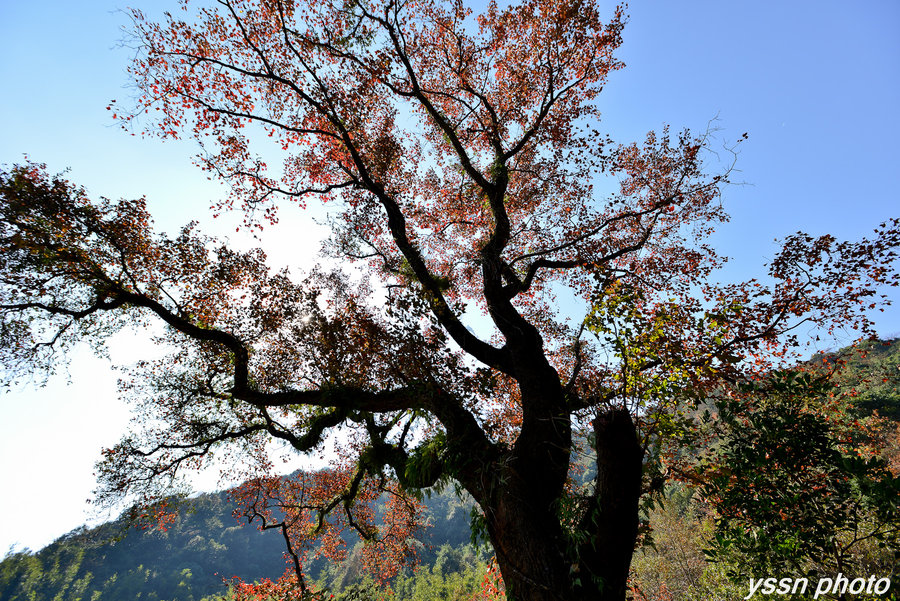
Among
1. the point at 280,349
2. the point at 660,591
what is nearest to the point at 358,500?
the point at 280,349

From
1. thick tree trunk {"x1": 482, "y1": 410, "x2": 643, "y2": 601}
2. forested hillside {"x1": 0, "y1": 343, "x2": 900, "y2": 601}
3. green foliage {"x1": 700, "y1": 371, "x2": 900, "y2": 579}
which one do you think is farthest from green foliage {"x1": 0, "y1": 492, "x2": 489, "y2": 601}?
green foliage {"x1": 700, "y1": 371, "x2": 900, "y2": 579}

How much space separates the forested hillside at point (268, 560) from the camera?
65.3 feet

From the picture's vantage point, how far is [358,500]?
10453 millimetres

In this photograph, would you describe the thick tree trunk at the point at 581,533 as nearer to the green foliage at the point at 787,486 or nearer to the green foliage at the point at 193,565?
the green foliage at the point at 787,486

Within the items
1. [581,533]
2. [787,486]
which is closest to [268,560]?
[581,533]

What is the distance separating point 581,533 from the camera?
4113mm

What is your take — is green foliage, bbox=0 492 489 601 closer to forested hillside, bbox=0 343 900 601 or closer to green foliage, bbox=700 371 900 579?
forested hillside, bbox=0 343 900 601

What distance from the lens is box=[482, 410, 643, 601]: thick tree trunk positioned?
11.5 ft

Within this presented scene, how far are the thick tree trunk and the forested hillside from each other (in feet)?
16.7

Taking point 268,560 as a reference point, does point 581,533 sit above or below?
above

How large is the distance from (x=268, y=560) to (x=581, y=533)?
379 ft

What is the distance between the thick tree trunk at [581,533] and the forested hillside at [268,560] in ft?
16.7

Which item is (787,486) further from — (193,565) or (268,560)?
(268,560)

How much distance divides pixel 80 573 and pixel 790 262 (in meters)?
112
